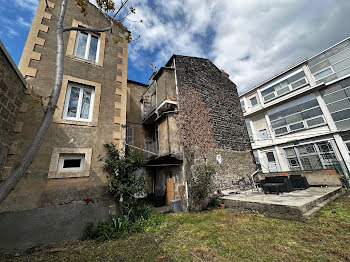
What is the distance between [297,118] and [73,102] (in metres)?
19.2

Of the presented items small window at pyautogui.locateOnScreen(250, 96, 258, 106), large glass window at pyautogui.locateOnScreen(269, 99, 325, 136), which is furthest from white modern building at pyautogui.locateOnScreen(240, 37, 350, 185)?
small window at pyautogui.locateOnScreen(250, 96, 258, 106)

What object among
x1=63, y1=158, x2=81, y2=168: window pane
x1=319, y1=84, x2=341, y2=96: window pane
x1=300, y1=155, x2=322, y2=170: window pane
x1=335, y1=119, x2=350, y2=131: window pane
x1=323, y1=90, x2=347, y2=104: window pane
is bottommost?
x1=300, y1=155, x2=322, y2=170: window pane

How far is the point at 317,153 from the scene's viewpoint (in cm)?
1303

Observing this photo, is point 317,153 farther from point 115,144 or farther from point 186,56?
point 115,144

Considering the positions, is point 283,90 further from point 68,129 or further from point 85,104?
point 68,129

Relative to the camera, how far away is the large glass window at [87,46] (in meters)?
5.88

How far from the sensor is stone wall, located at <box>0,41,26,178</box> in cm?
340

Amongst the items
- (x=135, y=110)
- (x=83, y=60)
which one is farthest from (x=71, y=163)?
(x=135, y=110)

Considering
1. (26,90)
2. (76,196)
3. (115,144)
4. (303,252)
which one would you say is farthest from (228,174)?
(26,90)

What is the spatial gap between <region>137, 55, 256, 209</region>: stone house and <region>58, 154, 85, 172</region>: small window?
384cm

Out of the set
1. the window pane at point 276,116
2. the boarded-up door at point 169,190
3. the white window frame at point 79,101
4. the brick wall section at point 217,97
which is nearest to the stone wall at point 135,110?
the boarded-up door at point 169,190

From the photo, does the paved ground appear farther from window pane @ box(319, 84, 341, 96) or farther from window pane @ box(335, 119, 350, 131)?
window pane @ box(319, 84, 341, 96)

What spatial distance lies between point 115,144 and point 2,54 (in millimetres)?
3531

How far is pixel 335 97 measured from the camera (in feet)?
41.2
